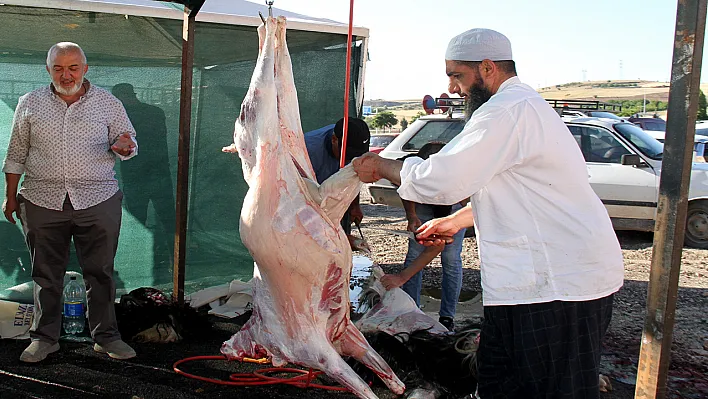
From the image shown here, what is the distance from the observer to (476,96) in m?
2.67

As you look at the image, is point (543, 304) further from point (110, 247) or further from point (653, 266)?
point (110, 247)

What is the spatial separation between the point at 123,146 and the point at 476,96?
8.05 ft

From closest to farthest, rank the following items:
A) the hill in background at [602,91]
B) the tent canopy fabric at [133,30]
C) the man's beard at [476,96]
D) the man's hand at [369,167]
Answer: the man's beard at [476,96] → the man's hand at [369,167] → the tent canopy fabric at [133,30] → the hill in background at [602,91]

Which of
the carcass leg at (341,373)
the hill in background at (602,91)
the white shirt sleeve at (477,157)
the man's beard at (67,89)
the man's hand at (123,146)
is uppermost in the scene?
the hill in background at (602,91)

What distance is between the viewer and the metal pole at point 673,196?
8.29 ft

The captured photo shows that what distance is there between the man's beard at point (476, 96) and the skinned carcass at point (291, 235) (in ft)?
2.65

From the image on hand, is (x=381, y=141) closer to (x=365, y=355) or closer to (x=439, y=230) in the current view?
(x=365, y=355)

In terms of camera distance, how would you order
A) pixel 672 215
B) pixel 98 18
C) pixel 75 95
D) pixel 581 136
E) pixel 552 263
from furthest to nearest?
1. pixel 581 136
2. pixel 98 18
3. pixel 75 95
4. pixel 672 215
5. pixel 552 263

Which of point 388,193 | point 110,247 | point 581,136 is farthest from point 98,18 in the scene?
point 581,136

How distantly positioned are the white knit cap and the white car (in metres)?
6.84

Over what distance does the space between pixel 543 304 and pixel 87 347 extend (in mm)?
3187

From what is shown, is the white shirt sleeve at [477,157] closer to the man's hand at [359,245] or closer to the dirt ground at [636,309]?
the dirt ground at [636,309]

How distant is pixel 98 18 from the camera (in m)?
5.54

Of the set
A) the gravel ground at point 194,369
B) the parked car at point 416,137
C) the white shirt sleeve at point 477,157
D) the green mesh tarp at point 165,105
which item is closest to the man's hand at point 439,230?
the white shirt sleeve at point 477,157
